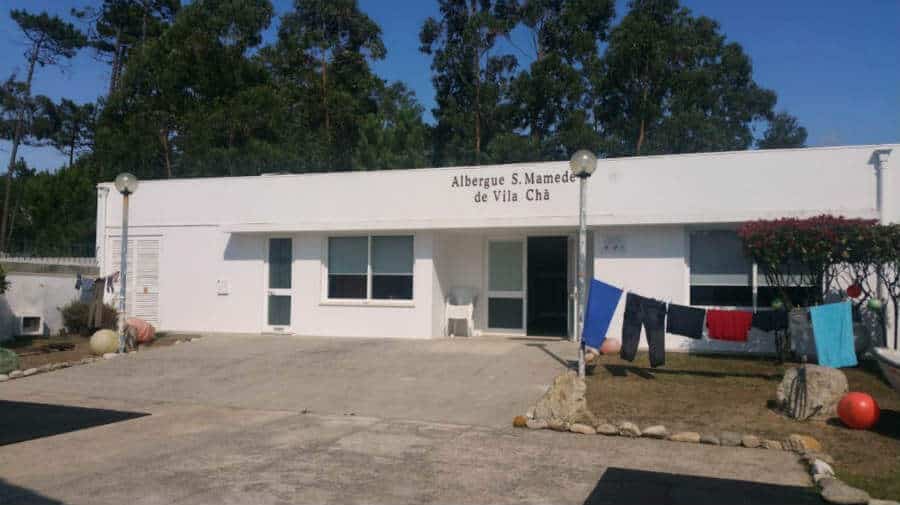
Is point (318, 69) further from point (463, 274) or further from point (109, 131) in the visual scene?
point (463, 274)

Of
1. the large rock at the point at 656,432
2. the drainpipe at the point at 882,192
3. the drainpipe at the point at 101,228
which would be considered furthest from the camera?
the drainpipe at the point at 101,228

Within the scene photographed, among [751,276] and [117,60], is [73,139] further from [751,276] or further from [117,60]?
[751,276]

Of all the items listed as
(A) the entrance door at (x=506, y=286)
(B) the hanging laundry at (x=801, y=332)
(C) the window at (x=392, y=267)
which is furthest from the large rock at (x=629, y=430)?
(C) the window at (x=392, y=267)

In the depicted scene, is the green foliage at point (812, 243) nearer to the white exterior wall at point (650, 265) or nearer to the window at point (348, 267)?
the white exterior wall at point (650, 265)

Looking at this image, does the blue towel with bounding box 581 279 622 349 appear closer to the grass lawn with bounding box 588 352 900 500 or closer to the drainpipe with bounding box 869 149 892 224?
the grass lawn with bounding box 588 352 900 500

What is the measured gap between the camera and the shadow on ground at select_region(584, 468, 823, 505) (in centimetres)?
607

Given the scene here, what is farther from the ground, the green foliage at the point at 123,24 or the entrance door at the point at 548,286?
the green foliage at the point at 123,24

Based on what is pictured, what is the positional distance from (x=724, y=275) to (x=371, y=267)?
7.23 meters

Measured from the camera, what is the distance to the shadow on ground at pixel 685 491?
6066 millimetres

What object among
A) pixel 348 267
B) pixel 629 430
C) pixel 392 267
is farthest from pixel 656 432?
pixel 348 267

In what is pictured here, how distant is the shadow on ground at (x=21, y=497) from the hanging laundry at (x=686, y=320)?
847 centimetres

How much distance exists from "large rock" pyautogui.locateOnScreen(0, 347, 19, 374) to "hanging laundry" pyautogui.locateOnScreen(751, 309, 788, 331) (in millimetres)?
12233

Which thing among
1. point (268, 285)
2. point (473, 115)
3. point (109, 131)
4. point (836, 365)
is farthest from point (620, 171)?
point (109, 131)

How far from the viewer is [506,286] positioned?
16578 mm
